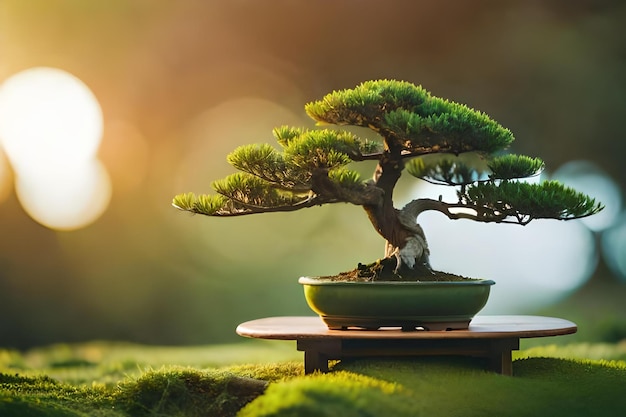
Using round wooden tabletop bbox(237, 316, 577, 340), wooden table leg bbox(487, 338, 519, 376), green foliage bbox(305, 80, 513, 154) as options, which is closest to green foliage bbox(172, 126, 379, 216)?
green foliage bbox(305, 80, 513, 154)

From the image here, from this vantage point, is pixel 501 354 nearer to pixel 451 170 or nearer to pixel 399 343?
pixel 399 343

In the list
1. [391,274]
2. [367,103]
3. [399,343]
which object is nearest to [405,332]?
[399,343]

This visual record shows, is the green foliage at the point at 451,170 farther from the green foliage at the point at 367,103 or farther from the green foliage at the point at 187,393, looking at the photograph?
the green foliage at the point at 187,393

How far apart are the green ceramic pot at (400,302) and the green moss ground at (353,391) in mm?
148

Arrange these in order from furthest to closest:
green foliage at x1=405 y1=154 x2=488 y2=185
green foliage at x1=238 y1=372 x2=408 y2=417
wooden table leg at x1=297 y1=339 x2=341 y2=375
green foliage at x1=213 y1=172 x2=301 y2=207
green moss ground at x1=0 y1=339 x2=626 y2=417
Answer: green foliage at x1=405 y1=154 x2=488 y2=185
green foliage at x1=213 y1=172 x2=301 y2=207
wooden table leg at x1=297 y1=339 x2=341 y2=375
green moss ground at x1=0 y1=339 x2=626 y2=417
green foliage at x1=238 y1=372 x2=408 y2=417

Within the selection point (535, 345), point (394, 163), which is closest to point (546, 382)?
point (394, 163)

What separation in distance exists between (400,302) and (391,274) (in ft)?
0.66

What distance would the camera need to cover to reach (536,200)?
3.24m

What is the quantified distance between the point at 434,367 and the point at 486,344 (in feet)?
0.74

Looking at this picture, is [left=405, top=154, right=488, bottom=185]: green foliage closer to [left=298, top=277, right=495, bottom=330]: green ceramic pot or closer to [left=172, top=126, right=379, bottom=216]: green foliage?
[left=172, top=126, right=379, bottom=216]: green foliage

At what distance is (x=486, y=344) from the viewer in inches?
125

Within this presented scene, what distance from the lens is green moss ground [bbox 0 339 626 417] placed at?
8.24 ft

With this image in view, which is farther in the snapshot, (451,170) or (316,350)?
(451,170)

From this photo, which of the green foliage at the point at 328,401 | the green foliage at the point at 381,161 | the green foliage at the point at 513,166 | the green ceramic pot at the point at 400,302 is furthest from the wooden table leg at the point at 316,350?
the green foliage at the point at 513,166
